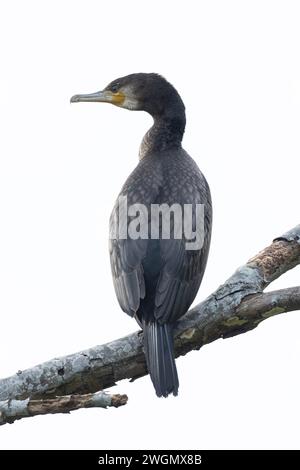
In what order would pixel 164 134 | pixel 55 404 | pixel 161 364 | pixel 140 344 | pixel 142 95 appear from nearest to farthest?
1. pixel 55 404
2. pixel 161 364
3. pixel 140 344
4. pixel 164 134
5. pixel 142 95

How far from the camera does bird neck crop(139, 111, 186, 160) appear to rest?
654 cm

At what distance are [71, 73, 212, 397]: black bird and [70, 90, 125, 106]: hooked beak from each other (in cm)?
44

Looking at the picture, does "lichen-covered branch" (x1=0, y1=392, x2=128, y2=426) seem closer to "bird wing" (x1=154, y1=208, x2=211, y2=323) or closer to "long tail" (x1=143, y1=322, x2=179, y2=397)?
"long tail" (x1=143, y1=322, x2=179, y2=397)

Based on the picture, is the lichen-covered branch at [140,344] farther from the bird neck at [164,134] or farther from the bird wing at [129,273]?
the bird neck at [164,134]

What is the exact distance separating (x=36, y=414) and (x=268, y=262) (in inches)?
87.1

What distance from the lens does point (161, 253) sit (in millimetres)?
5531

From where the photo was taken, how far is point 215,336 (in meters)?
5.36

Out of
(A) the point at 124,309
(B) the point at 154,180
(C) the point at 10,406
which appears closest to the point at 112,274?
(A) the point at 124,309

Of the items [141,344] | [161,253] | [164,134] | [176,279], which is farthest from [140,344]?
[164,134]

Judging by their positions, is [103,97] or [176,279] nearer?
[176,279]

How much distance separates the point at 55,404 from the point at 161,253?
4.93ft

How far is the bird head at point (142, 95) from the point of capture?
671 cm

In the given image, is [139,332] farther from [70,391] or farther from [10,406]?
[10,406]

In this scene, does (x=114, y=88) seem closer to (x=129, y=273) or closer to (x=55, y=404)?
(x=129, y=273)
